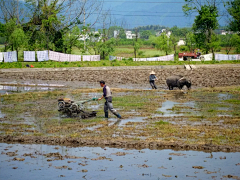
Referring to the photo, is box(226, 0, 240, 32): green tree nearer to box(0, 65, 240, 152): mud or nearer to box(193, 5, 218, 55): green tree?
box(193, 5, 218, 55): green tree

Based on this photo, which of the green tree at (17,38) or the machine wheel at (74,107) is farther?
the green tree at (17,38)

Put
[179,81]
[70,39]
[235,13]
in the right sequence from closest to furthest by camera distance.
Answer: [179,81], [70,39], [235,13]

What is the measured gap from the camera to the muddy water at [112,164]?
358 inches

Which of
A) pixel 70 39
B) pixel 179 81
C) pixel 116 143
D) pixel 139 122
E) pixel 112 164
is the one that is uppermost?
pixel 70 39

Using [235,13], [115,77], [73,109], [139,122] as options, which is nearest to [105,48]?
[235,13]

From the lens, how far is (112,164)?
991 cm

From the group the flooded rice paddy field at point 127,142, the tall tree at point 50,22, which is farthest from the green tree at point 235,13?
the flooded rice paddy field at point 127,142


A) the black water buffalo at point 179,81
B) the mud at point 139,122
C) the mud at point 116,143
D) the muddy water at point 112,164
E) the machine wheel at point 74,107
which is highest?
the black water buffalo at point 179,81

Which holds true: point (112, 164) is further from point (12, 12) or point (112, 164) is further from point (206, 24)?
point (12, 12)

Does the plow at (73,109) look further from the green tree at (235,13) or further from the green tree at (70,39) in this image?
the green tree at (235,13)

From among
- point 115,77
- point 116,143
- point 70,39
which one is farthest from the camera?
point 70,39

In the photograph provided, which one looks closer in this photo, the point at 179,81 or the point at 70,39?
the point at 179,81

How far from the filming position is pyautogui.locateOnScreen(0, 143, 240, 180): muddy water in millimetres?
9094

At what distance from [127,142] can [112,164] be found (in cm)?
171
